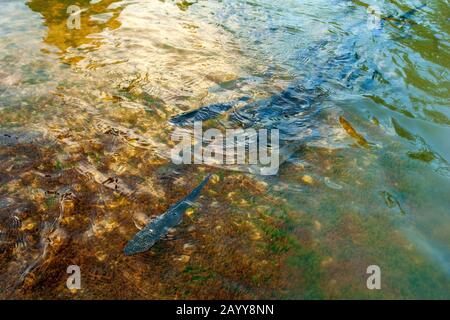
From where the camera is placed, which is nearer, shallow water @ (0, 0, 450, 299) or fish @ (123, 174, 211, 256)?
shallow water @ (0, 0, 450, 299)

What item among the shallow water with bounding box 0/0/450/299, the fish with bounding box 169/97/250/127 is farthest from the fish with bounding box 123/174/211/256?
the fish with bounding box 169/97/250/127

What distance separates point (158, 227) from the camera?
3.21 metres

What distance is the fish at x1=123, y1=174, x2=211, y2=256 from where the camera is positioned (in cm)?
304

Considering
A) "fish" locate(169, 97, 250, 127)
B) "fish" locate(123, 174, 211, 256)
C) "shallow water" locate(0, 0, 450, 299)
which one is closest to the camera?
"shallow water" locate(0, 0, 450, 299)

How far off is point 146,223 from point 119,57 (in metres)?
3.64

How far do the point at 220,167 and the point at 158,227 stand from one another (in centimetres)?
107

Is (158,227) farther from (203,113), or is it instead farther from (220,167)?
(203,113)

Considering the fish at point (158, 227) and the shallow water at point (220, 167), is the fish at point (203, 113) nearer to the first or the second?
the shallow water at point (220, 167)

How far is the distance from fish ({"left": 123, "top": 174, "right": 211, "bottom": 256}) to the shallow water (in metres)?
0.06

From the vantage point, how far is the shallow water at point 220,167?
2914mm

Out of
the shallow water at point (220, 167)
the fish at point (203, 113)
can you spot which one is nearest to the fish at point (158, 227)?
the shallow water at point (220, 167)

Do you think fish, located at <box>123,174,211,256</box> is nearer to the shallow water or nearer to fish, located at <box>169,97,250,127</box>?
the shallow water

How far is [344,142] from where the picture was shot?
445 centimetres

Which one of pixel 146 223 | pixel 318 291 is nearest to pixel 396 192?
pixel 318 291
